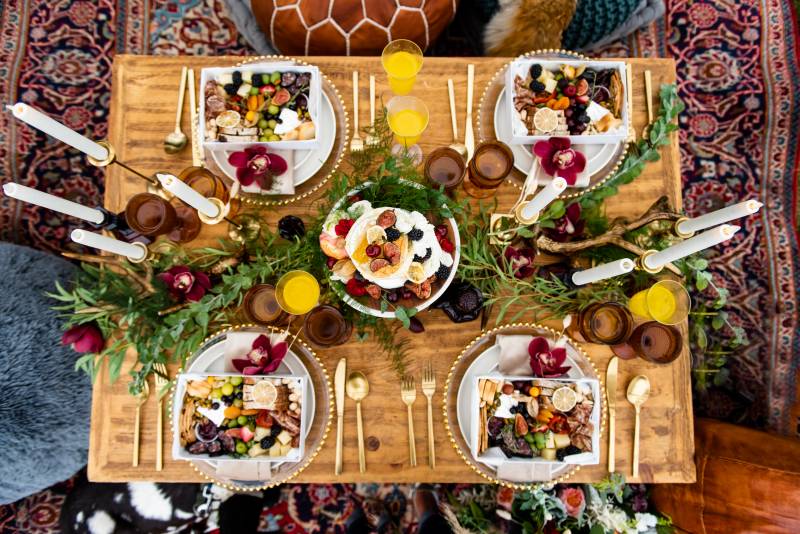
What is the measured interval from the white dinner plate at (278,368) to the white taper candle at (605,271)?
0.65 meters

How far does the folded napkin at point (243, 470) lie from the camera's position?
1153 mm

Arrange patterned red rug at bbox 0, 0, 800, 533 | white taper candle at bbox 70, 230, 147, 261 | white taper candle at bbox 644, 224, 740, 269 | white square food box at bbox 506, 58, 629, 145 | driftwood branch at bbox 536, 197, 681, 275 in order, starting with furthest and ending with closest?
1. patterned red rug at bbox 0, 0, 800, 533
2. white square food box at bbox 506, 58, 629, 145
3. driftwood branch at bbox 536, 197, 681, 275
4. white taper candle at bbox 70, 230, 147, 261
5. white taper candle at bbox 644, 224, 740, 269

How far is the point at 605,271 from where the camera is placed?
97 centimetres

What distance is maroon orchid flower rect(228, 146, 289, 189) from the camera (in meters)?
1.13

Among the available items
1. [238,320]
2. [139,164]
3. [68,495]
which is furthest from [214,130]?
[68,495]

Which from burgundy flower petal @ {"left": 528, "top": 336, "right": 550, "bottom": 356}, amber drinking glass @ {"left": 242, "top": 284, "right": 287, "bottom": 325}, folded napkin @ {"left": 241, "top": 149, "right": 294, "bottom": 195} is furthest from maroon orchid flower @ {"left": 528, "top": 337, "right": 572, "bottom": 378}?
folded napkin @ {"left": 241, "top": 149, "right": 294, "bottom": 195}

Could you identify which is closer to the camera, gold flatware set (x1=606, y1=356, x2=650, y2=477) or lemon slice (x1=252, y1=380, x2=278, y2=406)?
lemon slice (x1=252, y1=380, x2=278, y2=406)

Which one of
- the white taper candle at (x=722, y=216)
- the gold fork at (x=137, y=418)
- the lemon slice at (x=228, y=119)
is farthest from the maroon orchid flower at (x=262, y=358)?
the white taper candle at (x=722, y=216)

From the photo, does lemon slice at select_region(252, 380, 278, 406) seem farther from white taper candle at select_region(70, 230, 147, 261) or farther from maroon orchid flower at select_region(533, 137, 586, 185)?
maroon orchid flower at select_region(533, 137, 586, 185)

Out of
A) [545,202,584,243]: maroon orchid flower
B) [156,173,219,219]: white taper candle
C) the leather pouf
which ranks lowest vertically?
[545,202,584,243]: maroon orchid flower

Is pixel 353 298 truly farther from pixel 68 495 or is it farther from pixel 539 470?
pixel 68 495

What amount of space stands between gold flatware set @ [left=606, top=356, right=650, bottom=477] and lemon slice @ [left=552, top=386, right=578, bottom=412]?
0.66 ft

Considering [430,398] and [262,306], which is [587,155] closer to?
[430,398]

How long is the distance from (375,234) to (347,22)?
3.03 ft
